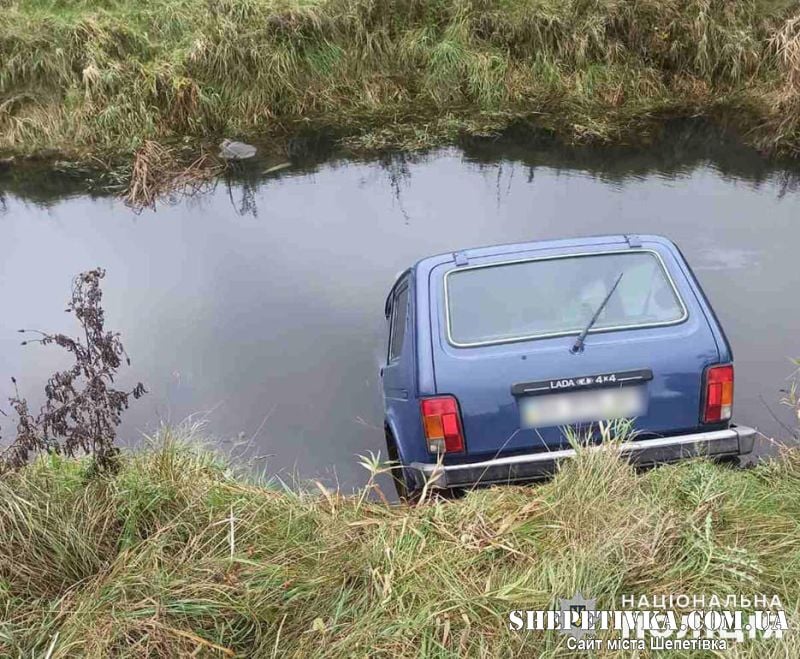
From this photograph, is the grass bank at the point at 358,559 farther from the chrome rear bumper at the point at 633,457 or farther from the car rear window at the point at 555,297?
the car rear window at the point at 555,297

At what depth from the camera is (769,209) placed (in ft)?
24.1

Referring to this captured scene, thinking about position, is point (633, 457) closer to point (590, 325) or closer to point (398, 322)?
point (590, 325)

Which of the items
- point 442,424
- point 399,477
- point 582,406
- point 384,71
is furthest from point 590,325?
point 384,71

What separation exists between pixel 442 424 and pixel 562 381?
688 millimetres

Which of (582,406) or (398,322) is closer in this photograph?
(582,406)

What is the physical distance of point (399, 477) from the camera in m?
4.62

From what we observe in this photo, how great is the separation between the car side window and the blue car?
518mm

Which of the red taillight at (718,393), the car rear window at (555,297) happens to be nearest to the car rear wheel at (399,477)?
the car rear window at (555,297)

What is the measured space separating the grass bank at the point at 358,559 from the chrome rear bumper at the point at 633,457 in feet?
0.58

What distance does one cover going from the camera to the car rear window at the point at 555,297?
3.83 metres

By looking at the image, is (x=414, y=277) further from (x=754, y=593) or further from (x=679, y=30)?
(x=679, y=30)

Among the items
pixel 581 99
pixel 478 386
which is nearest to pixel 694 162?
pixel 581 99

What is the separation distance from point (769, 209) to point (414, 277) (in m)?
5.07

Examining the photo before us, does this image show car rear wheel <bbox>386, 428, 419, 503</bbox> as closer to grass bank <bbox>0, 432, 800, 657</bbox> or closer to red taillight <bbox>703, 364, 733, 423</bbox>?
grass bank <bbox>0, 432, 800, 657</bbox>
